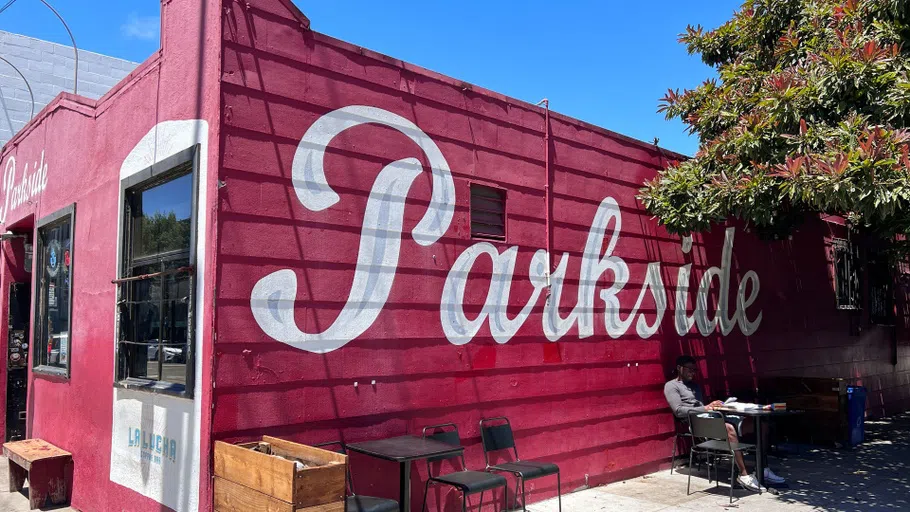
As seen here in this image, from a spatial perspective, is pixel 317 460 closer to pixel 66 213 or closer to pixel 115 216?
pixel 115 216

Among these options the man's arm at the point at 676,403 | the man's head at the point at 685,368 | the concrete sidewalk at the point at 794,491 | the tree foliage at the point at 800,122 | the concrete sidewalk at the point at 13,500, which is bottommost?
the concrete sidewalk at the point at 794,491

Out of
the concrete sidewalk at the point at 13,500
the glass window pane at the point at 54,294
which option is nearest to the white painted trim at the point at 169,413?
the concrete sidewalk at the point at 13,500

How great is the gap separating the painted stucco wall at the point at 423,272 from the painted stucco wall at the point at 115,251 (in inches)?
9.9

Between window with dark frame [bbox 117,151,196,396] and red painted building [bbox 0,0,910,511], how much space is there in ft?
0.09

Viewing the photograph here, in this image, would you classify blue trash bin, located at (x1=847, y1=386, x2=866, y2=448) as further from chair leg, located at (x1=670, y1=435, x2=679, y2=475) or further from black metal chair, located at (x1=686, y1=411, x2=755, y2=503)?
black metal chair, located at (x1=686, y1=411, x2=755, y2=503)

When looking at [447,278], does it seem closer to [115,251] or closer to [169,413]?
[169,413]

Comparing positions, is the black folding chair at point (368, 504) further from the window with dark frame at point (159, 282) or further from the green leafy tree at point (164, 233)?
the green leafy tree at point (164, 233)

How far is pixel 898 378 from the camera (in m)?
14.6

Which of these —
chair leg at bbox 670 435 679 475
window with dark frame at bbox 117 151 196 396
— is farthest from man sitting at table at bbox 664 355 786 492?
window with dark frame at bbox 117 151 196 396

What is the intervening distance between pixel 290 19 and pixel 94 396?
13.4 feet

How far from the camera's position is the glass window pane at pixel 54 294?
799 cm

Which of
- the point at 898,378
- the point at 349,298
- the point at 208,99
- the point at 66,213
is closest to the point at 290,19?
the point at 208,99

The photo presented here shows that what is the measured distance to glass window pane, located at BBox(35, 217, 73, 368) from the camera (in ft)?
26.2

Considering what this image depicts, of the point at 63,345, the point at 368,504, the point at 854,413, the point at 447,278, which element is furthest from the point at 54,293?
the point at 854,413
